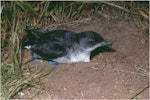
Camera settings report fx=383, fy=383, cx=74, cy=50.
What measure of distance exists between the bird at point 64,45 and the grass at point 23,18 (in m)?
0.16

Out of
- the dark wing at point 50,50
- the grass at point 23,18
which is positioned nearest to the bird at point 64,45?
the dark wing at point 50,50

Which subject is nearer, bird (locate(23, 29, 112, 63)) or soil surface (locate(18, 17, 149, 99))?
soil surface (locate(18, 17, 149, 99))

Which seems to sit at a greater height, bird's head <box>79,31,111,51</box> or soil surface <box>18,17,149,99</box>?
bird's head <box>79,31,111,51</box>

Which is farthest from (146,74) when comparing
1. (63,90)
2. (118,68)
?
(63,90)

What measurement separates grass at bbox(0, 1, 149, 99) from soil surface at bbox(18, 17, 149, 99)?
5.2 inches

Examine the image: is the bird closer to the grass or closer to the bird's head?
the bird's head

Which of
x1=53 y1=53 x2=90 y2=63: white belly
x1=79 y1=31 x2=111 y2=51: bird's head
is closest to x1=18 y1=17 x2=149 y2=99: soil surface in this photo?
x1=53 y1=53 x2=90 y2=63: white belly

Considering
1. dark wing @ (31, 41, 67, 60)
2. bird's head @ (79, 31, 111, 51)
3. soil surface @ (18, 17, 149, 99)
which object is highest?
bird's head @ (79, 31, 111, 51)

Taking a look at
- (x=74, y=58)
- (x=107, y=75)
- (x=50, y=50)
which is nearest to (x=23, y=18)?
(x=50, y=50)

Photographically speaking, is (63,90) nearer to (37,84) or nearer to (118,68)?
(37,84)

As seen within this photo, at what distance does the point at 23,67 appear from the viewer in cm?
346

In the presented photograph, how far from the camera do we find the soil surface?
10.5 feet

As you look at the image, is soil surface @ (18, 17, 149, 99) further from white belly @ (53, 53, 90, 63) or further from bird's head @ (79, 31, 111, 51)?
bird's head @ (79, 31, 111, 51)

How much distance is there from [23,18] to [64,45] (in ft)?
1.95
